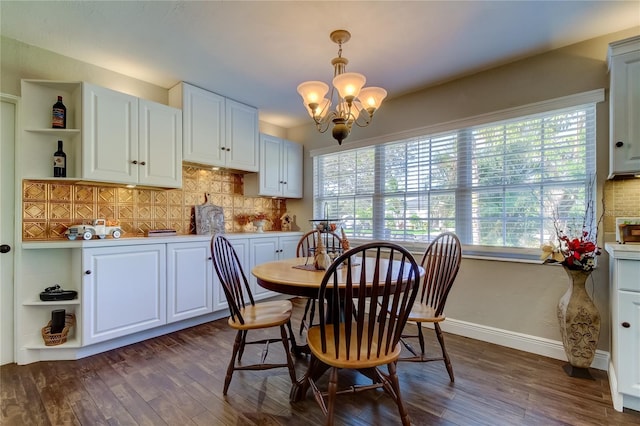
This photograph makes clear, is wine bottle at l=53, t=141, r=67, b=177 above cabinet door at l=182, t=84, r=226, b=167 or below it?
below

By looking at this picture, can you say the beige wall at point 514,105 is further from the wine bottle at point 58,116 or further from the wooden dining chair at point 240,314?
the wine bottle at point 58,116

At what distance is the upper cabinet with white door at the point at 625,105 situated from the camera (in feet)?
6.30

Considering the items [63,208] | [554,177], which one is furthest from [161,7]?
[554,177]

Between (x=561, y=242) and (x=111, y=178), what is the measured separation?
368 centimetres

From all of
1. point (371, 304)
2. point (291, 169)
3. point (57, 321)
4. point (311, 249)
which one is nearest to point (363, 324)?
point (371, 304)

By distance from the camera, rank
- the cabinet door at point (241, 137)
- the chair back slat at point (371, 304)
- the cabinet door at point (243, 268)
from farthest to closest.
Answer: the cabinet door at point (241, 137) → the cabinet door at point (243, 268) → the chair back slat at point (371, 304)

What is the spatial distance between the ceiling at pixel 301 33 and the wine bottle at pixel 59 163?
864mm

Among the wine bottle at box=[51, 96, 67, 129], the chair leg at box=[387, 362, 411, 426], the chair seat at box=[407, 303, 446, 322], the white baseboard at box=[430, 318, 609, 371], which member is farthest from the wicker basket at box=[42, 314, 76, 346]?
the white baseboard at box=[430, 318, 609, 371]

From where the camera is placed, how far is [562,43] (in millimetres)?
2332

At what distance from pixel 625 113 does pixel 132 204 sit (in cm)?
413

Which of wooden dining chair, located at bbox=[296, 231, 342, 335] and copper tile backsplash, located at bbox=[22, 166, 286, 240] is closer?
wooden dining chair, located at bbox=[296, 231, 342, 335]

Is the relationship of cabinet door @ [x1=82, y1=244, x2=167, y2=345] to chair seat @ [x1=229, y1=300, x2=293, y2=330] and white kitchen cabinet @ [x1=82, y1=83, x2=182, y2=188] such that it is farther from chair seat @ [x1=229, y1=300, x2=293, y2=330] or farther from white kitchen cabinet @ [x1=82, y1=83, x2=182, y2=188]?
chair seat @ [x1=229, y1=300, x2=293, y2=330]

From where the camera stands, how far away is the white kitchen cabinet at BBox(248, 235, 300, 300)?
11.7ft

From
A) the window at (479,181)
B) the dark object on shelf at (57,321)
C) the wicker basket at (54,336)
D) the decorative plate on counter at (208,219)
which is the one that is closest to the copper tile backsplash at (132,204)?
the decorative plate on counter at (208,219)
